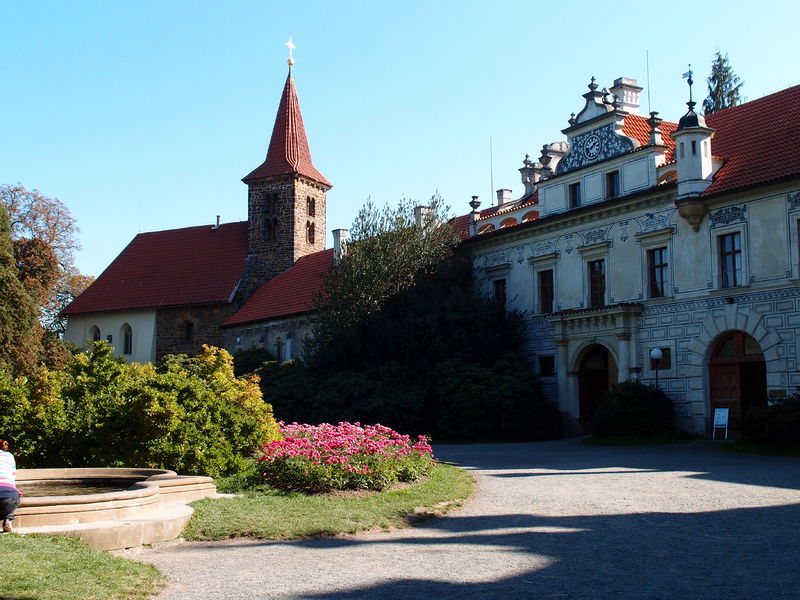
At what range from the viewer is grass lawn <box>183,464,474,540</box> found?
10.7 metres

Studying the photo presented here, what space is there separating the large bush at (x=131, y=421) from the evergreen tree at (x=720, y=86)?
142ft

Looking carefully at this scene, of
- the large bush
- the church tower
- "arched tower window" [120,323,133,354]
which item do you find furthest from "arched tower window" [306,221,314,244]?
the large bush

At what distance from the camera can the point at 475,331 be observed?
32.9 meters

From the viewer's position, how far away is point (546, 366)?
32.8 meters

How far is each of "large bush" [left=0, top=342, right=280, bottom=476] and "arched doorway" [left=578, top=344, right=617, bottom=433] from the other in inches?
663

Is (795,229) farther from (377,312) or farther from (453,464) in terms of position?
(377,312)

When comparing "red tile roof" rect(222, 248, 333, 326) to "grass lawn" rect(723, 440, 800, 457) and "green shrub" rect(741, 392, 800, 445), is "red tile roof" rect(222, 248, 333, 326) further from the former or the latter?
"green shrub" rect(741, 392, 800, 445)

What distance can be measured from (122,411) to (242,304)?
39.1m

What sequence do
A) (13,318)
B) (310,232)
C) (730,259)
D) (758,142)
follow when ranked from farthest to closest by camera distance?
(310,232) → (13,318) → (758,142) → (730,259)

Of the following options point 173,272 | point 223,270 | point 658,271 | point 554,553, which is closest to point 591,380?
point 658,271

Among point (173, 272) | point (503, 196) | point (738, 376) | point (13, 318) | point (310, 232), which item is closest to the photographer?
point (738, 376)

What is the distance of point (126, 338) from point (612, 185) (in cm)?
3684

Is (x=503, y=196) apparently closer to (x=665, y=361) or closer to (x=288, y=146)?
(x=665, y=361)

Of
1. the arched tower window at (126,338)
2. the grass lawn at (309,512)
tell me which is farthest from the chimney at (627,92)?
the arched tower window at (126,338)
